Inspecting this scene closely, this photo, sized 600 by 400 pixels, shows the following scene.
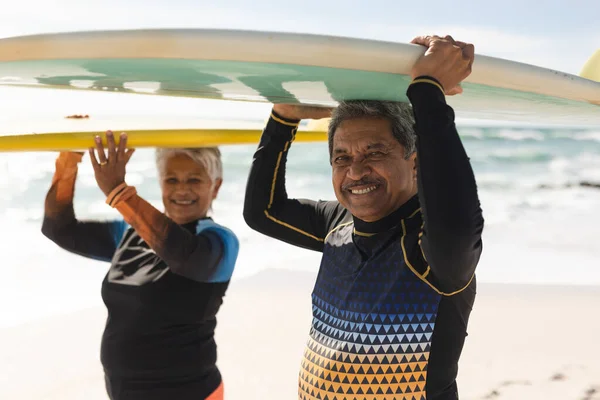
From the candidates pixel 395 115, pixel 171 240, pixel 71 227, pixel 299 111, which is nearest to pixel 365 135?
pixel 395 115

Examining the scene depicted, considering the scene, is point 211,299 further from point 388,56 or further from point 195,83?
point 388,56

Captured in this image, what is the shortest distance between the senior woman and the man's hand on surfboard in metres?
1.52

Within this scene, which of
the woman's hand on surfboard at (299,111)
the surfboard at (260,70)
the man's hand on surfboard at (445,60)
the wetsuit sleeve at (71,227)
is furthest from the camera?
the wetsuit sleeve at (71,227)

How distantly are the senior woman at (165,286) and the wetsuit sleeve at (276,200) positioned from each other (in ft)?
1.57

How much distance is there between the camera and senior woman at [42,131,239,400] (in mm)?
2691

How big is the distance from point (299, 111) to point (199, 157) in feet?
2.86

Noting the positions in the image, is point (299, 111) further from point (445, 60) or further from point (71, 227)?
point (71, 227)

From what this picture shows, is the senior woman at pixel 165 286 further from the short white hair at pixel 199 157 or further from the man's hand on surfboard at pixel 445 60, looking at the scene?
the man's hand on surfboard at pixel 445 60

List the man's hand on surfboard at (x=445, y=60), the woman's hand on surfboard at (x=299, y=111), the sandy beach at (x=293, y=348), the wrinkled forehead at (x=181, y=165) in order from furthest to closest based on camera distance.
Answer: the sandy beach at (x=293, y=348) < the wrinkled forehead at (x=181, y=165) < the woman's hand on surfboard at (x=299, y=111) < the man's hand on surfboard at (x=445, y=60)

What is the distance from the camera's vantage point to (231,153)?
854 inches

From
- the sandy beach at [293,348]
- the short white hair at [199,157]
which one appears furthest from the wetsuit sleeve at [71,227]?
the sandy beach at [293,348]

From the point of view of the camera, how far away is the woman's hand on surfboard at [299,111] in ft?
7.64

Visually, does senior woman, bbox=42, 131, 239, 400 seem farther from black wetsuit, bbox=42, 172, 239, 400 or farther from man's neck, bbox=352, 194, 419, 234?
man's neck, bbox=352, 194, 419, 234

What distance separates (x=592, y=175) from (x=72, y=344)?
56.3 ft
